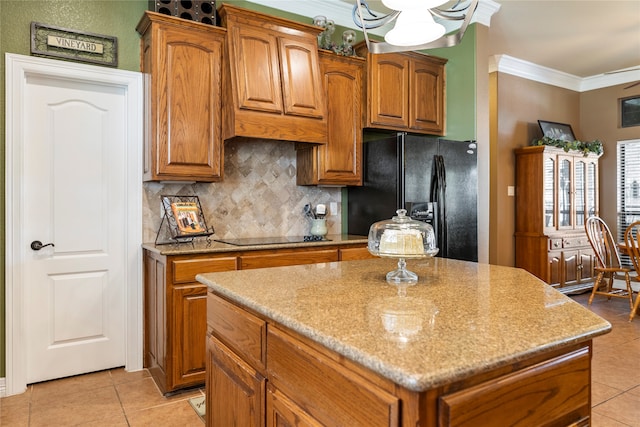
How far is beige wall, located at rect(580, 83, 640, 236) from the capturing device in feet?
19.4

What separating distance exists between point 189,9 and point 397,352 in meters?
2.91

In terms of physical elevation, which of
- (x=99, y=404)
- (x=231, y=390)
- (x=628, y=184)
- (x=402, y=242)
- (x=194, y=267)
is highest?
(x=628, y=184)

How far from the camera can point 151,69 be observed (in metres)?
2.87

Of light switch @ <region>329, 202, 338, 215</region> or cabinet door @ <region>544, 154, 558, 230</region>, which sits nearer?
light switch @ <region>329, 202, 338, 215</region>

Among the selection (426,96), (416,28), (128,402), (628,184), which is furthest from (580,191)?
(128,402)

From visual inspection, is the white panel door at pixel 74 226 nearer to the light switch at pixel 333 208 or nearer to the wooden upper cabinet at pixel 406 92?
the light switch at pixel 333 208

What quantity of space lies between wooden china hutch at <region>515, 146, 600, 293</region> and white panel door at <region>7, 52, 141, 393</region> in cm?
449

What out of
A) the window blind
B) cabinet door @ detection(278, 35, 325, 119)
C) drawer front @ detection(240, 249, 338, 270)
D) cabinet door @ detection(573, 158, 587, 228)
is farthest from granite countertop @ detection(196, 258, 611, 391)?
the window blind

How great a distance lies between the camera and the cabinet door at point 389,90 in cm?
372

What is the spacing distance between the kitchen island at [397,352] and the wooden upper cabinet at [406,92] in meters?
2.37

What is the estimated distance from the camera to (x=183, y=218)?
Result: 3.01 m

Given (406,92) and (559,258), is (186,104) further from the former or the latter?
(559,258)

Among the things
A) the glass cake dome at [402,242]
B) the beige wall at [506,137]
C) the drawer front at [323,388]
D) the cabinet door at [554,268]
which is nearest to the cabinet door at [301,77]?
the glass cake dome at [402,242]

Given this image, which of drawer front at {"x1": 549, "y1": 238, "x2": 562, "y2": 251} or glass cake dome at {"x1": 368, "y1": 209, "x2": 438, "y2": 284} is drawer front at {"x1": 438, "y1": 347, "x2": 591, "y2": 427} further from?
drawer front at {"x1": 549, "y1": 238, "x2": 562, "y2": 251}
